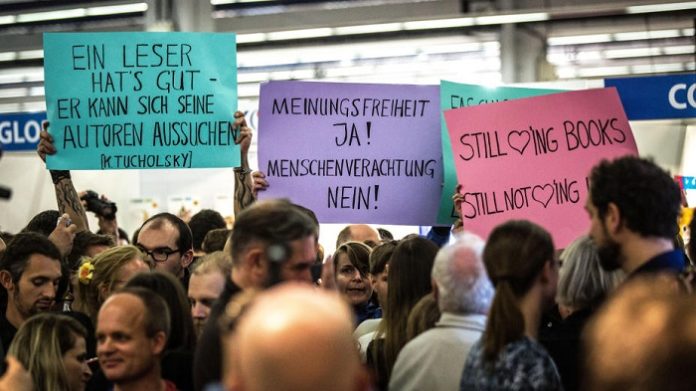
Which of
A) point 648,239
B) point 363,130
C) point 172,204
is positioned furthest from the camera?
point 172,204

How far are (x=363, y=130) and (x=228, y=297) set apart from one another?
292 centimetres

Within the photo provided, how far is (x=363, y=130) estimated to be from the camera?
5992 millimetres

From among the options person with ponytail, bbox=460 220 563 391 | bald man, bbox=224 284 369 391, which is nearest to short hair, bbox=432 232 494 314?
person with ponytail, bbox=460 220 563 391

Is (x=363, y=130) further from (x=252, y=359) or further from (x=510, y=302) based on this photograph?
(x=252, y=359)

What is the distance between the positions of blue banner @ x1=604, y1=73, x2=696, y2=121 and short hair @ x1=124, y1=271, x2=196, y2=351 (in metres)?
4.34

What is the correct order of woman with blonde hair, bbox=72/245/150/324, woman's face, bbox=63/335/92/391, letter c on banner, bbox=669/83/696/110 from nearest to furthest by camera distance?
1. woman's face, bbox=63/335/92/391
2. woman with blonde hair, bbox=72/245/150/324
3. letter c on banner, bbox=669/83/696/110

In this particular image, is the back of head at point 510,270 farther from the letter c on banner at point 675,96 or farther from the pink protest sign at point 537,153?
the letter c on banner at point 675,96

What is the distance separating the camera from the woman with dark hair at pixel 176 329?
12.4 feet

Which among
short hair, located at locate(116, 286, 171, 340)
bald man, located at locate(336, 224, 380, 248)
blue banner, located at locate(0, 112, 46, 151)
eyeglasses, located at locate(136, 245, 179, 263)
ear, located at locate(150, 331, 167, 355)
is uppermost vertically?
blue banner, located at locate(0, 112, 46, 151)

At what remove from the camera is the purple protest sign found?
19.3 ft

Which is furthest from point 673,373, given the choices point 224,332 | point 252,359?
point 224,332

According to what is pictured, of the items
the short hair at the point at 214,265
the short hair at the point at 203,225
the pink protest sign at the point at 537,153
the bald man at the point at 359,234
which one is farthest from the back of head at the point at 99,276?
the bald man at the point at 359,234

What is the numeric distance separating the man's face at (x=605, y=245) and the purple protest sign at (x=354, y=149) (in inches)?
93.0

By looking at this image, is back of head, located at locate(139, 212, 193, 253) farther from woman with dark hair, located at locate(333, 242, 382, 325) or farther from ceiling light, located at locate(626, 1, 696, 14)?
ceiling light, located at locate(626, 1, 696, 14)
